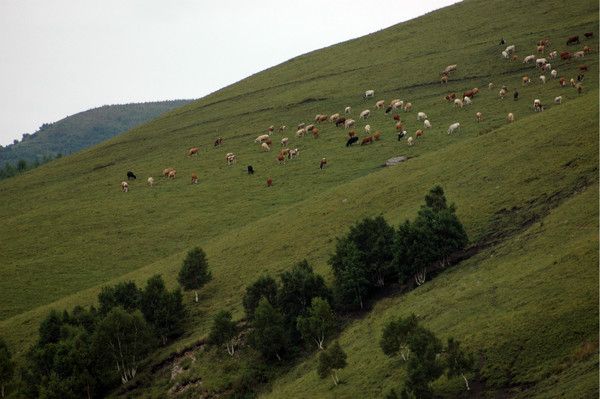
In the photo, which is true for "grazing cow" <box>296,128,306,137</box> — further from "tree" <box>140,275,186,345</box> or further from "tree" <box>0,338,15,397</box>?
"tree" <box>0,338,15,397</box>

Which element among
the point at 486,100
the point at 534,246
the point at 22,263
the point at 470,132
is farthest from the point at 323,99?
the point at 534,246

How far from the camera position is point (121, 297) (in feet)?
189

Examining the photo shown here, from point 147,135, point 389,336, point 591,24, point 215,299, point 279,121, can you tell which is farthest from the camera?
point 147,135

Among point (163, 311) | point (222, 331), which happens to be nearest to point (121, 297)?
point (163, 311)

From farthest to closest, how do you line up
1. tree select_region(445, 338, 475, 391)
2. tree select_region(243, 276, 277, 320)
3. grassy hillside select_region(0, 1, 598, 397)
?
tree select_region(243, 276, 277, 320) → grassy hillside select_region(0, 1, 598, 397) → tree select_region(445, 338, 475, 391)

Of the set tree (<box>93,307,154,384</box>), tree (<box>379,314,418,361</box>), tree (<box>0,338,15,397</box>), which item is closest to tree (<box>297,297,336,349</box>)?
tree (<box>379,314,418,361</box>)

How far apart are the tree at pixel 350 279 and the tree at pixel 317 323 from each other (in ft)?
10.7

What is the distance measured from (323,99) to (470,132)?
41.2m

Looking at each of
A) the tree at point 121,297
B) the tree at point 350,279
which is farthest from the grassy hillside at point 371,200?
the tree at point 121,297

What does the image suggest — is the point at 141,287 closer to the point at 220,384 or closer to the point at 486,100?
the point at 220,384

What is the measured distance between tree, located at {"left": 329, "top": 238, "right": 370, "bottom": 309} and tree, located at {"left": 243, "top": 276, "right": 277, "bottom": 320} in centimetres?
459

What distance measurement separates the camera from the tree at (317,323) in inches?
1774

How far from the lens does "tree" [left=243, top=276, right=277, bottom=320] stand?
50.4m

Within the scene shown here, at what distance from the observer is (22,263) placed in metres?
76.0
